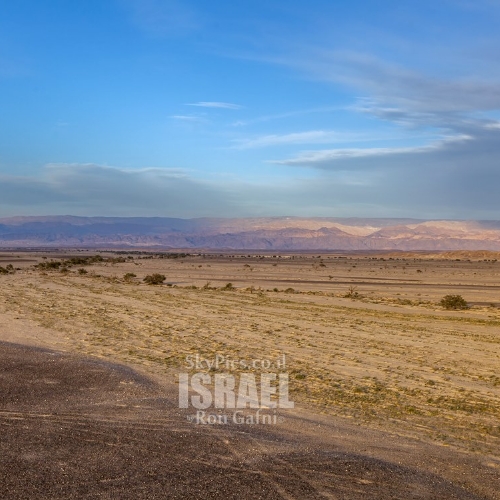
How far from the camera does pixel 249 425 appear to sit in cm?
894

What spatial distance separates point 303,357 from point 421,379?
304 cm

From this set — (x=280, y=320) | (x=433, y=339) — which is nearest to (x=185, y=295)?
(x=280, y=320)

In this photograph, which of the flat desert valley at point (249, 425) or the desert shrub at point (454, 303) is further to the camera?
the desert shrub at point (454, 303)

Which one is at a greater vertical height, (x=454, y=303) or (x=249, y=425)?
(x=249, y=425)

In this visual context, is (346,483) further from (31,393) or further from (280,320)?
(280,320)

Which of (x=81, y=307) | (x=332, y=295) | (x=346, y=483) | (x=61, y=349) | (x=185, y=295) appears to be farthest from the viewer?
(x=332, y=295)

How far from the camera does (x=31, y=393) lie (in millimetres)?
10328

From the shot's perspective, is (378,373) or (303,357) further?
(303,357)

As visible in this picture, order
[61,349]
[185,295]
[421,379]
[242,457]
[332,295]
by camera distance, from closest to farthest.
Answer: [242,457] → [421,379] → [61,349] → [185,295] → [332,295]

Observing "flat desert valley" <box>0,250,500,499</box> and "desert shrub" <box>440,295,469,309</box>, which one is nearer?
"flat desert valley" <box>0,250,500,499</box>

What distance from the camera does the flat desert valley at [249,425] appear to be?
22.1 ft

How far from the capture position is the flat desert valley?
6.74 m

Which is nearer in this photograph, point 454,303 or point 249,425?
point 249,425

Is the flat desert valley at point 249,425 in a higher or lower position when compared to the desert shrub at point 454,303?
higher
